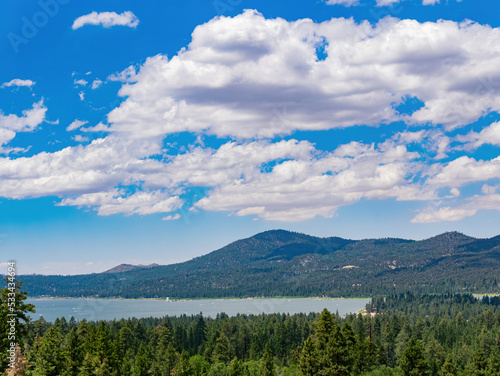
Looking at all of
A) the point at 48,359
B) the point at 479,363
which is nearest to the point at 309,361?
the point at 479,363

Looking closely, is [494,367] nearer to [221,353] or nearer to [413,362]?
[413,362]

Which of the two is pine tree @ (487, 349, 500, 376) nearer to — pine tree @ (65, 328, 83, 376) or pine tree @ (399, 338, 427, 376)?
pine tree @ (399, 338, 427, 376)

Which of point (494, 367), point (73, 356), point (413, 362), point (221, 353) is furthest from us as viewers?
point (221, 353)

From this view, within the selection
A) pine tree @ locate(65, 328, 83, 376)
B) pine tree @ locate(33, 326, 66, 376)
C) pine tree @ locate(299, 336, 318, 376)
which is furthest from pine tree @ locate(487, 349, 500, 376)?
pine tree @ locate(65, 328, 83, 376)

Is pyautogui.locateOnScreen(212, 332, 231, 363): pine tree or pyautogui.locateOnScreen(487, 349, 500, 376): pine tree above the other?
pyautogui.locateOnScreen(487, 349, 500, 376): pine tree

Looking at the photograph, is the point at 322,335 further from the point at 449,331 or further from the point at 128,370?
the point at 449,331

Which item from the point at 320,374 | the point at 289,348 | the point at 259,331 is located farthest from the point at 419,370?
the point at 259,331

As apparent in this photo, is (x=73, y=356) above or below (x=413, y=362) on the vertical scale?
above

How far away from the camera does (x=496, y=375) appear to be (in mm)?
77000

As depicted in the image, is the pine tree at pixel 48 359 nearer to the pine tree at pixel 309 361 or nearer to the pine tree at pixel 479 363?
the pine tree at pixel 309 361

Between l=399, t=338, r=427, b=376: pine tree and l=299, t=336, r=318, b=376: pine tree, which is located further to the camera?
l=399, t=338, r=427, b=376: pine tree

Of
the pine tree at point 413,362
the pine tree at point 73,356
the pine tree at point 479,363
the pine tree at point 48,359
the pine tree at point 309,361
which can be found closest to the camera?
the pine tree at point 309,361

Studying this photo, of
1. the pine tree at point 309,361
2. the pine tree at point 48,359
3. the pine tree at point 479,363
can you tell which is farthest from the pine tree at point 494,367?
the pine tree at point 48,359

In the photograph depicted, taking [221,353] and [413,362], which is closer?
[413,362]
